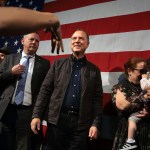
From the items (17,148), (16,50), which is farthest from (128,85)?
(16,50)

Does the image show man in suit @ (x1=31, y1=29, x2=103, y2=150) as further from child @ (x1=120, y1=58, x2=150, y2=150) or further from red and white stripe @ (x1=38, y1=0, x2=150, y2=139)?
red and white stripe @ (x1=38, y1=0, x2=150, y2=139)

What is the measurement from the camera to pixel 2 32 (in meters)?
0.54

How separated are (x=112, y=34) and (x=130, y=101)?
789 millimetres

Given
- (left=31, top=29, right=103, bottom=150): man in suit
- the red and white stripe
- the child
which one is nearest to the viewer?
the child

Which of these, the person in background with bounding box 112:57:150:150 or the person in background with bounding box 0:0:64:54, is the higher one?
the person in background with bounding box 0:0:64:54

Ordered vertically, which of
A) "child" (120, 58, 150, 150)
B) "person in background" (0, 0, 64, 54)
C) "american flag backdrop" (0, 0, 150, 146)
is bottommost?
"child" (120, 58, 150, 150)

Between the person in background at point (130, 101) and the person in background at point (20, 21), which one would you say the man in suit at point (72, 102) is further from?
the person in background at point (20, 21)

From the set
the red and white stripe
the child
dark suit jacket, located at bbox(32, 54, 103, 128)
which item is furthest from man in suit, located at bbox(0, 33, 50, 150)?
the child

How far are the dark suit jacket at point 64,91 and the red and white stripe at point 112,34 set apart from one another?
13.5 inches

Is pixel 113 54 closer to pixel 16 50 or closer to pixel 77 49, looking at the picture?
pixel 77 49

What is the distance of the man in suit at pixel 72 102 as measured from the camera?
1956mm

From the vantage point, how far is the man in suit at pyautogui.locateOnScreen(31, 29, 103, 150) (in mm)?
1956

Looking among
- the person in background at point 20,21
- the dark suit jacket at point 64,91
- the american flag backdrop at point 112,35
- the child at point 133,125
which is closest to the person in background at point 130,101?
the child at point 133,125

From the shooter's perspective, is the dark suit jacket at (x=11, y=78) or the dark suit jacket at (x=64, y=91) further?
the dark suit jacket at (x=11, y=78)
